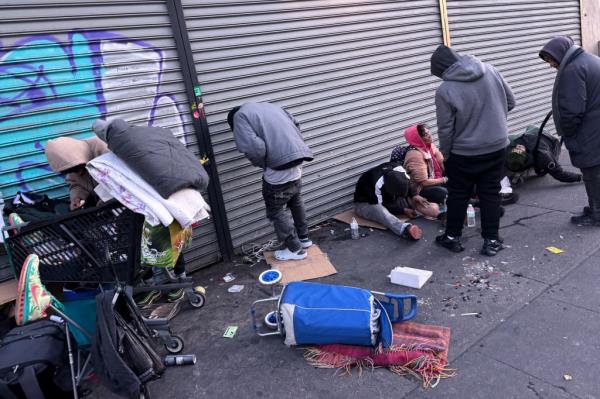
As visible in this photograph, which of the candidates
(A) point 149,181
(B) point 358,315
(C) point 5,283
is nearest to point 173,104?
(A) point 149,181

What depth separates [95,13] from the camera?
3785 mm

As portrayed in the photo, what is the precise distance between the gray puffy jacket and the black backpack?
84.4 inches

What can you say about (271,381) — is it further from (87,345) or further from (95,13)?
(95,13)

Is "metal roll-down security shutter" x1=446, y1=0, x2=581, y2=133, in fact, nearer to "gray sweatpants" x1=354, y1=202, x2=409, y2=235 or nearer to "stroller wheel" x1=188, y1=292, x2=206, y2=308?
"gray sweatpants" x1=354, y1=202, x2=409, y2=235

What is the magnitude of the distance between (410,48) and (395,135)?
4.03 ft

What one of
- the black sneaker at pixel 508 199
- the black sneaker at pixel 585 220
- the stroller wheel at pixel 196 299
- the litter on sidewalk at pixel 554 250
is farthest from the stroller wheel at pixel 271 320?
the black sneaker at pixel 508 199

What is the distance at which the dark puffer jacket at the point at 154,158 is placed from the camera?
9.54 feet

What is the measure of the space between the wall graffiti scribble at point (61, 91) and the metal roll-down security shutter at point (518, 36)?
4751 millimetres

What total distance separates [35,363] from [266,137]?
253 cm

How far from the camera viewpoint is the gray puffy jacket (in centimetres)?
412

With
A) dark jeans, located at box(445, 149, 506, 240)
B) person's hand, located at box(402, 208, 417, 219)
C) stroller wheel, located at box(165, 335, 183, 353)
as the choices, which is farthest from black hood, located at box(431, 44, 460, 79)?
stroller wheel, located at box(165, 335, 183, 353)

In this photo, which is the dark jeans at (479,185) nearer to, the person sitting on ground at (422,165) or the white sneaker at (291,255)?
the person sitting on ground at (422,165)

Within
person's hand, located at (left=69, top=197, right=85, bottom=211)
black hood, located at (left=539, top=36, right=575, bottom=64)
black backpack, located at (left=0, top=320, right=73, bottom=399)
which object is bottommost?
black backpack, located at (left=0, top=320, right=73, bottom=399)

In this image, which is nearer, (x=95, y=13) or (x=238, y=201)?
(x=95, y=13)
